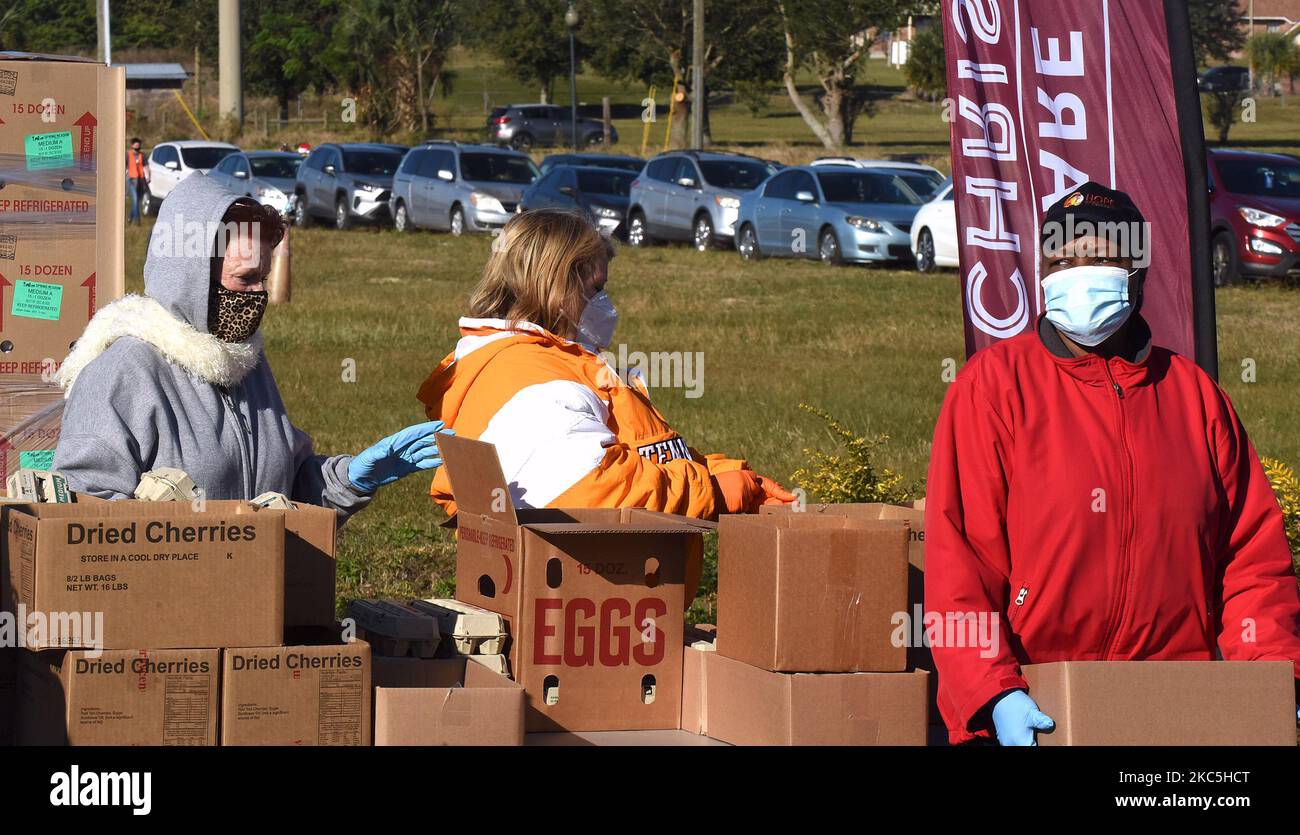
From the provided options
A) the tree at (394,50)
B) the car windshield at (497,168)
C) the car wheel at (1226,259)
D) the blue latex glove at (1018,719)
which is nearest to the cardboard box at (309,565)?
the blue latex glove at (1018,719)

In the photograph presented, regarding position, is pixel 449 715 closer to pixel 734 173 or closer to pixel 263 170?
pixel 734 173

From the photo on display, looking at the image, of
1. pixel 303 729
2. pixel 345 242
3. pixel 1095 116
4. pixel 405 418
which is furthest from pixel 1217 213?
pixel 303 729

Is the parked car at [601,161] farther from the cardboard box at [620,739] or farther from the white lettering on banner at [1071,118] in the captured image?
the cardboard box at [620,739]

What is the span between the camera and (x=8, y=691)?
13.5 feet

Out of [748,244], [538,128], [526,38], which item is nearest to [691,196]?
[748,244]

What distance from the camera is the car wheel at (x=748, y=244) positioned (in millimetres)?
25828

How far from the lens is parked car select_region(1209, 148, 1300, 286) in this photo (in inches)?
804

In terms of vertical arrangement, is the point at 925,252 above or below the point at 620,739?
above

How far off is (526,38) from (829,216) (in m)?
60.3

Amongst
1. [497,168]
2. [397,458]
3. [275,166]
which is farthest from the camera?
[275,166]

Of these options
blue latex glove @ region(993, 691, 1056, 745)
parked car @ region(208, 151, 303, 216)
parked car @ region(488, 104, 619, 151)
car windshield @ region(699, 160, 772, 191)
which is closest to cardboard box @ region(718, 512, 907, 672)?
blue latex glove @ region(993, 691, 1056, 745)

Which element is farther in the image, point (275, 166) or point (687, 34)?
point (687, 34)

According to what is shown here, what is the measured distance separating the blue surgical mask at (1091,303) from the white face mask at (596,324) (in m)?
1.76
